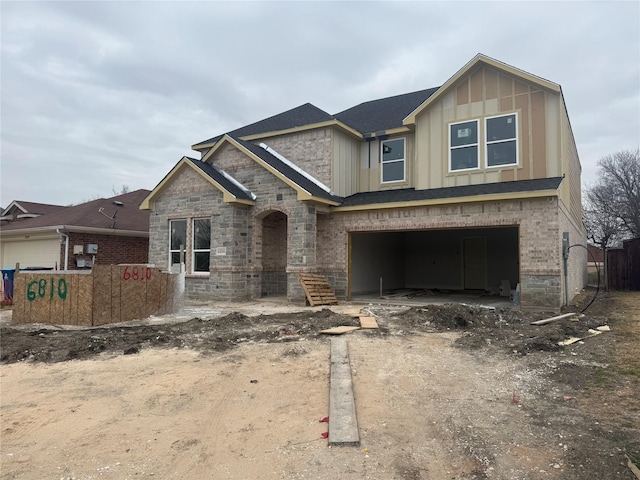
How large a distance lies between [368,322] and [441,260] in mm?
11879


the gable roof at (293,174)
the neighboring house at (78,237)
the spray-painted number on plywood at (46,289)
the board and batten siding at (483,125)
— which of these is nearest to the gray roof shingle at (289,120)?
the gable roof at (293,174)

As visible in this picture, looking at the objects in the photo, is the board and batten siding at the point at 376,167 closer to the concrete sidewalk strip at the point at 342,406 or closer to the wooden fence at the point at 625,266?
the concrete sidewalk strip at the point at 342,406

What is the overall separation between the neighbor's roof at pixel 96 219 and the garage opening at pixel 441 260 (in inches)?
435

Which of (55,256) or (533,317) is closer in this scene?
(533,317)

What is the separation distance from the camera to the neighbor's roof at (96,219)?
19953 mm

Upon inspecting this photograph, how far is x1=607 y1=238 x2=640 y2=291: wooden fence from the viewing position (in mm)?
21891

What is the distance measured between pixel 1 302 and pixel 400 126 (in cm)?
1422

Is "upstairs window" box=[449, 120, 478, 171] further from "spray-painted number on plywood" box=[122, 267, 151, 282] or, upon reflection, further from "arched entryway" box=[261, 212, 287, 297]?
"spray-painted number on plywood" box=[122, 267, 151, 282]

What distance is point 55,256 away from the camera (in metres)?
20.0

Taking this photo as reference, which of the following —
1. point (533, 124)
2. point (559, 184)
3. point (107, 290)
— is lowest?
point (107, 290)

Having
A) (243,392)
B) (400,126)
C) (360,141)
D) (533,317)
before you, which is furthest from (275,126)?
(243,392)

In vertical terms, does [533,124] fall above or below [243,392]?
above

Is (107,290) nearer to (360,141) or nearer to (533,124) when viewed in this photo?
(360,141)

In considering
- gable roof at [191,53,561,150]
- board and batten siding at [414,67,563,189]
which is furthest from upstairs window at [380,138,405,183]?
board and batten siding at [414,67,563,189]
